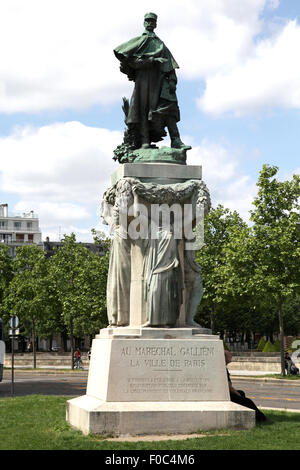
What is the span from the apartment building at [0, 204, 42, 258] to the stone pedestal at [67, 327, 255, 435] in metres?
122

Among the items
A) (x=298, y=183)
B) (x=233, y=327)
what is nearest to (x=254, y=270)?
(x=298, y=183)

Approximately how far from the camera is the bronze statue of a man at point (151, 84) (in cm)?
1266

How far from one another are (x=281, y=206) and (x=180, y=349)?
2425 cm

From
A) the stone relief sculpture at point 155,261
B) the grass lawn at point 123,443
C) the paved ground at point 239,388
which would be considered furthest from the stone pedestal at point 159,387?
the paved ground at point 239,388

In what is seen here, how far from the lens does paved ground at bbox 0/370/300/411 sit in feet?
67.2

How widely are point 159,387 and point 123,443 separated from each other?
1527 millimetres

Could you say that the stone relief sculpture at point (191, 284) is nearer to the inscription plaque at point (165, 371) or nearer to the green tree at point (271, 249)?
the inscription plaque at point (165, 371)

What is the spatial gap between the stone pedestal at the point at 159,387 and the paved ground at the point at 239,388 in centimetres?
627

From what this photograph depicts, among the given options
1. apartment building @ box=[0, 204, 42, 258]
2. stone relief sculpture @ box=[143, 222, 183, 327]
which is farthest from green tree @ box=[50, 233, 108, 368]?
apartment building @ box=[0, 204, 42, 258]

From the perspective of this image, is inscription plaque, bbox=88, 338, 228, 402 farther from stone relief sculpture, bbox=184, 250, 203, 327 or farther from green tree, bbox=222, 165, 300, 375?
green tree, bbox=222, 165, 300, 375

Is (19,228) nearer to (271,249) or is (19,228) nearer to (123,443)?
(271,249)

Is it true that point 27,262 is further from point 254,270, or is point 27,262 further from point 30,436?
point 30,436

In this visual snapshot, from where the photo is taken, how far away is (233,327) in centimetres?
7500

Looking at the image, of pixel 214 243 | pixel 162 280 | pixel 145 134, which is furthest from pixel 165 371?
pixel 214 243
